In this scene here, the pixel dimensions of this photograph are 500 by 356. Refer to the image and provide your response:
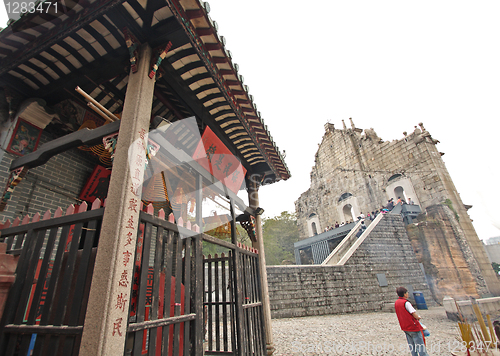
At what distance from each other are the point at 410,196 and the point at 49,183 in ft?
69.2

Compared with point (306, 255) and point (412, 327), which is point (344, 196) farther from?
point (412, 327)

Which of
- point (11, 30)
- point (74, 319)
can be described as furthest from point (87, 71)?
point (74, 319)

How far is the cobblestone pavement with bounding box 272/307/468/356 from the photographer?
521cm

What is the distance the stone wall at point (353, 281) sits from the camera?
9.87 meters

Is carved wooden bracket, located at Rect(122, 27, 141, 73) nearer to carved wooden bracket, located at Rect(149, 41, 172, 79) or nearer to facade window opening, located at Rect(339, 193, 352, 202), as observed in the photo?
carved wooden bracket, located at Rect(149, 41, 172, 79)

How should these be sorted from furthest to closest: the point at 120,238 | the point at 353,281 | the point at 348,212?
the point at 348,212 < the point at 353,281 < the point at 120,238

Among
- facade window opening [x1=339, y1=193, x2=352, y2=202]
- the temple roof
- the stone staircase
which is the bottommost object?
the stone staircase

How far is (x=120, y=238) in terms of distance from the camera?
6.98 ft

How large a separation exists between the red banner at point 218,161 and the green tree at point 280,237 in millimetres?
26095

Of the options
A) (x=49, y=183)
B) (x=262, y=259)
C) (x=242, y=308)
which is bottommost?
(x=242, y=308)

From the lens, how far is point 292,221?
116ft

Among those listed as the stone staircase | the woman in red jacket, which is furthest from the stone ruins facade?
the woman in red jacket

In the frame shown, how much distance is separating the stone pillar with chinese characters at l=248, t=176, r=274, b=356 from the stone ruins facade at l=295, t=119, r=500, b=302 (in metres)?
13.5

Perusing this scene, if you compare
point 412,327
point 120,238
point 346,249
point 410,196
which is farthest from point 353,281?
point 120,238
